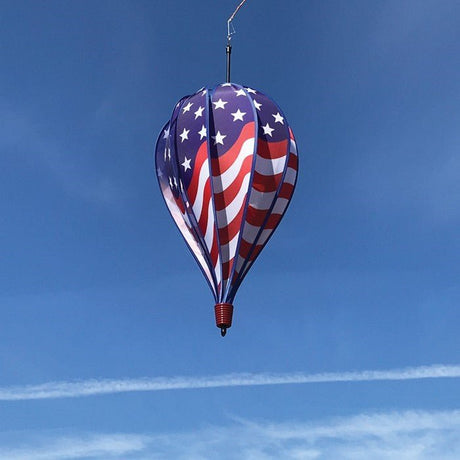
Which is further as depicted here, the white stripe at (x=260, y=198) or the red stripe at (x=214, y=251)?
the white stripe at (x=260, y=198)

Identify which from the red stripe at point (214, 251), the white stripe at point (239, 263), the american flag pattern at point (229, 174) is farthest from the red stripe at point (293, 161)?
the white stripe at point (239, 263)

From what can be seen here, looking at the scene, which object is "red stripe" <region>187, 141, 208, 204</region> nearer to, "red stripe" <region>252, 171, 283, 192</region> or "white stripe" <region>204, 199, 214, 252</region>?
"white stripe" <region>204, 199, 214, 252</region>

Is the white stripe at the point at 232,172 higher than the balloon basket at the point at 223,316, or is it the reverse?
the white stripe at the point at 232,172

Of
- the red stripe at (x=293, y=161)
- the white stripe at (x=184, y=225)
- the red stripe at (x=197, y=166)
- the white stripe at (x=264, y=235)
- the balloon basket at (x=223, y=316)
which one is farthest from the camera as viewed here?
the red stripe at (x=293, y=161)

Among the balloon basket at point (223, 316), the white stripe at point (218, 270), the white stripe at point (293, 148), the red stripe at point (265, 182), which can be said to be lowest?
the balloon basket at point (223, 316)

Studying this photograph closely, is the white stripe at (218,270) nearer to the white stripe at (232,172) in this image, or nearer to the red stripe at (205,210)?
the red stripe at (205,210)

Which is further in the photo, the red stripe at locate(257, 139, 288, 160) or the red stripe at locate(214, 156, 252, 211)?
the red stripe at locate(257, 139, 288, 160)

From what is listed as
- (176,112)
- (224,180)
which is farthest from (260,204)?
(176,112)

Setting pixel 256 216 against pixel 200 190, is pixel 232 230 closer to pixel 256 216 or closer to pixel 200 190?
pixel 256 216

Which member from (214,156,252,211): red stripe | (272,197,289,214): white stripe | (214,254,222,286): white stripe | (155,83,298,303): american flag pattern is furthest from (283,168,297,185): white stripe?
(214,254,222,286): white stripe
